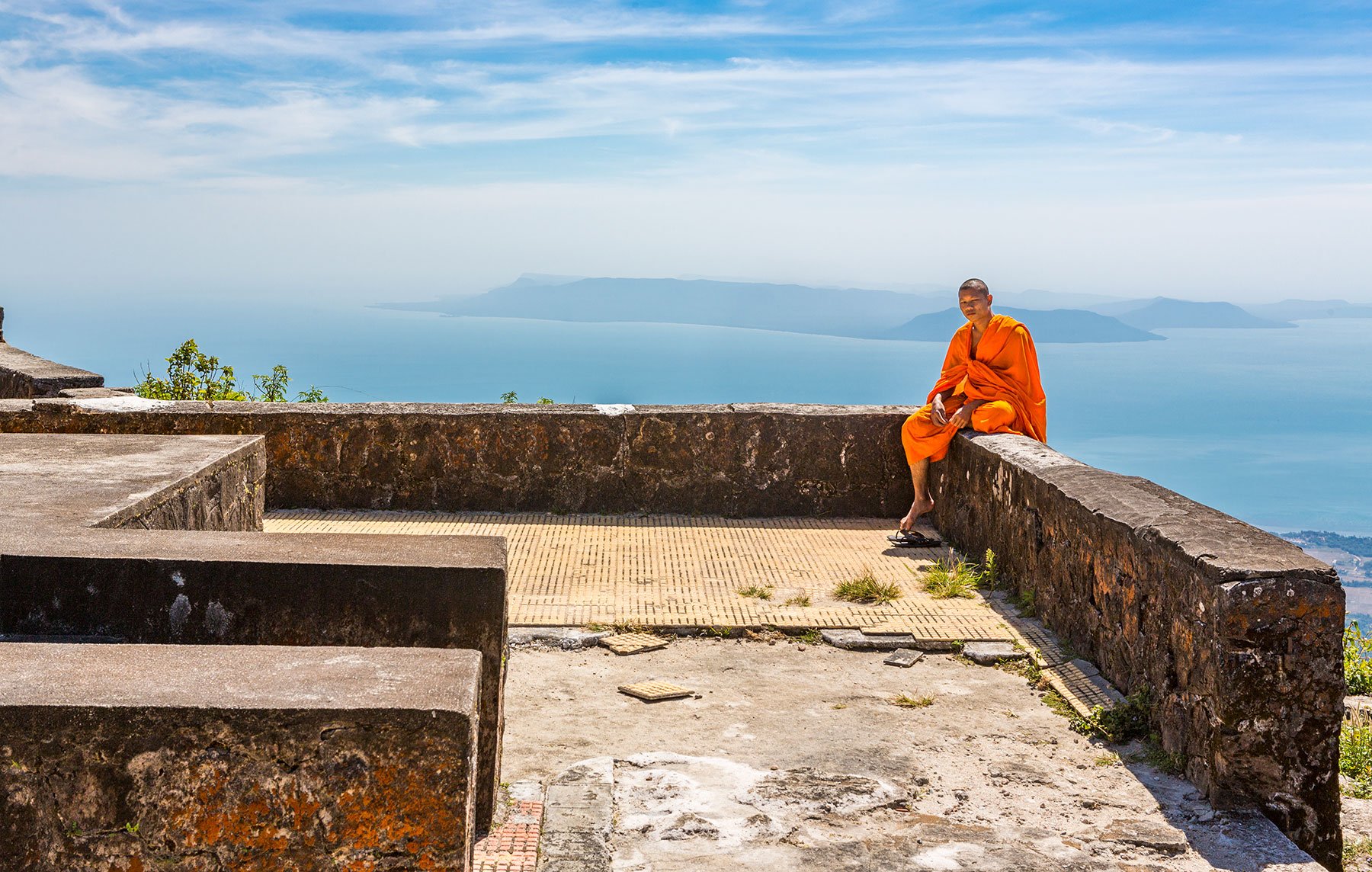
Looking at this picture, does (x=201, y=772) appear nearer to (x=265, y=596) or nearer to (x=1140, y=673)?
(x=265, y=596)

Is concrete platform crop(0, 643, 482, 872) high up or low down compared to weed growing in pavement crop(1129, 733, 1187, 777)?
up

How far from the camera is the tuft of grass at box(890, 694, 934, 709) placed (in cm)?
503

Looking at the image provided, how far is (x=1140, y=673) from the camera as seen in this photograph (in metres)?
4.82

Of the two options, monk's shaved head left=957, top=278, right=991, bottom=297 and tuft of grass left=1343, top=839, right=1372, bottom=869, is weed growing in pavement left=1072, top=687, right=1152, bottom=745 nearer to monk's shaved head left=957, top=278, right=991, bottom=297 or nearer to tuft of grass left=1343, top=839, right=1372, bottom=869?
tuft of grass left=1343, top=839, right=1372, bottom=869

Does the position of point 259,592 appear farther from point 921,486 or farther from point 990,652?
point 921,486

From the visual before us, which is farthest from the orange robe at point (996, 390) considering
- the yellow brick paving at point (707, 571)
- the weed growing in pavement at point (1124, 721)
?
the weed growing in pavement at point (1124, 721)

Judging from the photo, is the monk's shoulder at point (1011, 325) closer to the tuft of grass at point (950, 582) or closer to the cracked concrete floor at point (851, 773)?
the tuft of grass at point (950, 582)

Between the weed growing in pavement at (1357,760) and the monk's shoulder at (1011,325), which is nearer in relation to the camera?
the weed growing in pavement at (1357,760)

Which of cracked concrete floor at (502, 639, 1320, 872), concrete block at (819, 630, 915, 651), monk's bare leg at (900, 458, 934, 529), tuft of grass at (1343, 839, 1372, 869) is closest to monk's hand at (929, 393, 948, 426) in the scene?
monk's bare leg at (900, 458, 934, 529)

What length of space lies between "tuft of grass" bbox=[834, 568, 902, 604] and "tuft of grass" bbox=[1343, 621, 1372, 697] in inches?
82.5

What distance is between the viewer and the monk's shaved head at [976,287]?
806 cm

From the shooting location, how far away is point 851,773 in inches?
168

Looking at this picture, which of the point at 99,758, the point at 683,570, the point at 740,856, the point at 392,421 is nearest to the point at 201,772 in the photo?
the point at 99,758

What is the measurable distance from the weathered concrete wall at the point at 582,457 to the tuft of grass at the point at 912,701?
146 inches
